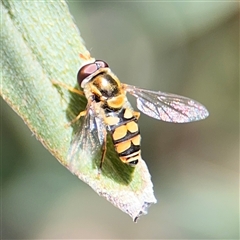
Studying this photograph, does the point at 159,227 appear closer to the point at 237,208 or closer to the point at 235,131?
the point at 237,208

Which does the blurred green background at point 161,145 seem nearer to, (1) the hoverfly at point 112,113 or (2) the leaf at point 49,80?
(1) the hoverfly at point 112,113

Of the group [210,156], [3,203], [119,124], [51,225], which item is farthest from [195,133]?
[119,124]

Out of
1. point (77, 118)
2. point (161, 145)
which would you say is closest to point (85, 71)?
point (77, 118)

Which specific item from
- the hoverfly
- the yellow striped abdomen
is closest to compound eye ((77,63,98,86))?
the hoverfly

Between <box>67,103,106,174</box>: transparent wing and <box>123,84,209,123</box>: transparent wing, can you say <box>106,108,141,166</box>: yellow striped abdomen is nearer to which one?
<box>67,103,106,174</box>: transparent wing

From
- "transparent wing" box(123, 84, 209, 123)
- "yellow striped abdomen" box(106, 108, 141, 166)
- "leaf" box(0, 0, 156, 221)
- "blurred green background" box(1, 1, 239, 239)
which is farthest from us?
"blurred green background" box(1, 1, 239, 239)

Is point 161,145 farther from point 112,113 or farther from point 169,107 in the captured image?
point 112,113
